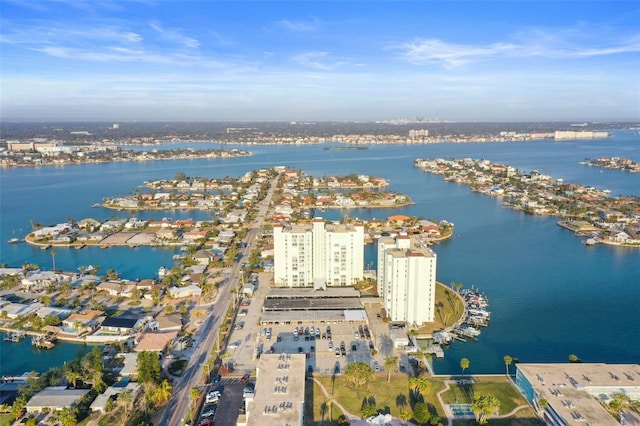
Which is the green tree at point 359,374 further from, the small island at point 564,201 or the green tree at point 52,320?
the small island at point 564,201

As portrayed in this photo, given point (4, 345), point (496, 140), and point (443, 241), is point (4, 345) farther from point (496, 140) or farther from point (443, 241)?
point (496, 140)

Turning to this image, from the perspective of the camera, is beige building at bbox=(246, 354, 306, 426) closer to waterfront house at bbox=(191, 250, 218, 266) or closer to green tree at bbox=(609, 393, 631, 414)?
green tree at bbox=(609, 393, 631, 414)

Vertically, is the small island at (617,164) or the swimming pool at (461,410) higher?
the small island at (617,164)

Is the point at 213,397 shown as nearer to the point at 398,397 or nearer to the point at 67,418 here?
the point at 67,418

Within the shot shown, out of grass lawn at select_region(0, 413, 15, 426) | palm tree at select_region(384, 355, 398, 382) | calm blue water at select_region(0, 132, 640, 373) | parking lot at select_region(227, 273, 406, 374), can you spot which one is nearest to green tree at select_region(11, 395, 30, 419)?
grass lawn at select_region(0, 413, 15, 426)

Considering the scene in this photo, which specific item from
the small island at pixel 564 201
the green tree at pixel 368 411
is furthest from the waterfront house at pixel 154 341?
the small island at pixel 564 201

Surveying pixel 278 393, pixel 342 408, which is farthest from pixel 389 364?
pixel 278 393
